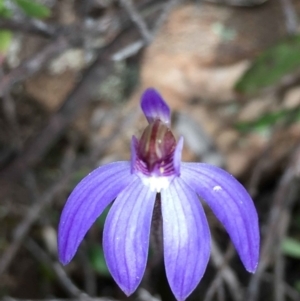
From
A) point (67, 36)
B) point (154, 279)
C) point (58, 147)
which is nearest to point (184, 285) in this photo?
point (154, 279)

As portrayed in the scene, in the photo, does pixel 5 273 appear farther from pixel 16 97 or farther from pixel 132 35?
pixel 132 35

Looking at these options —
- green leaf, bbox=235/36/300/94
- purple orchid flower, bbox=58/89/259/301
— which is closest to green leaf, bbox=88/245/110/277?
green leaf, bbox=235/36/300/94

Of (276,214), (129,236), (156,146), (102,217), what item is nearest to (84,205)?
(129,236)

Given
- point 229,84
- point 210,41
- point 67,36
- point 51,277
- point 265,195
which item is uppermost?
point 67,36

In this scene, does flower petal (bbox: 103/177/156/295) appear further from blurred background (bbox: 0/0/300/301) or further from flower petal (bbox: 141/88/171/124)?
blurred background (bbox: 0/0/300/301)

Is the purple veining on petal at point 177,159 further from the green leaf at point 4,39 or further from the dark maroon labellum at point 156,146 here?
the green leaf at point 4,39
